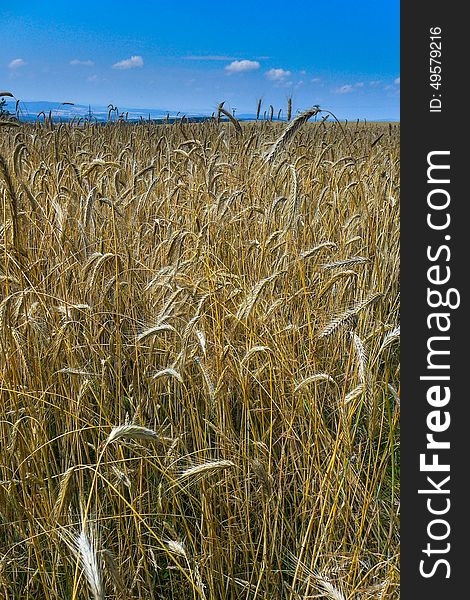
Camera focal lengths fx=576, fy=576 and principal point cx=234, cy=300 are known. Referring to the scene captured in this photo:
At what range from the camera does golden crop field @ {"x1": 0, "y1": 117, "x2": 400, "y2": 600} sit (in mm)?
1312

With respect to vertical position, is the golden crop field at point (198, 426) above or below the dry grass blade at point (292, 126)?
below

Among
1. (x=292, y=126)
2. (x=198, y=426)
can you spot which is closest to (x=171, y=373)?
(x=198, y=426)

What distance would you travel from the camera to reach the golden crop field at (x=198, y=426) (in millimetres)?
1312

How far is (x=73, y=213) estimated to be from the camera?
3297mm

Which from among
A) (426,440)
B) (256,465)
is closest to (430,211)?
(426,440)

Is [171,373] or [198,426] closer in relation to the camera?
[171,373]

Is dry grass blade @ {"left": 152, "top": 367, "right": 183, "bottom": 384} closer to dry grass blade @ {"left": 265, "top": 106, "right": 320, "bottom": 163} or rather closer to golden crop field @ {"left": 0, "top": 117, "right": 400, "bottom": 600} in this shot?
golden crop field @ {"left": 0, "top": 117, "right": 400, "bottom": 600}

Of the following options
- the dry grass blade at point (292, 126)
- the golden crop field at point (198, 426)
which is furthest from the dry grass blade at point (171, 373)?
the dry grass blade at point (292, 126)

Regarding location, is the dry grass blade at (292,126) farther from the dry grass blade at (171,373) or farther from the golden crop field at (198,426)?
the dry grass blade at (171,373)

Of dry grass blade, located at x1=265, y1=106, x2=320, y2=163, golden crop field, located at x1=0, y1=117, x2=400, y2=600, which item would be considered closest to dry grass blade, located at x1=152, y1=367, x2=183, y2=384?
golden crop field, located at x1=0, y1=117, x2=400, y2=600

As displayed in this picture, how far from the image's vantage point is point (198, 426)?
1.50m

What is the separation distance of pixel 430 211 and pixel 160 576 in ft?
3.86

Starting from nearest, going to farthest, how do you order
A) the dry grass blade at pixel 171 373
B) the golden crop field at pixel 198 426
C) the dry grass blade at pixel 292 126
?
1. the dry grass blade at pixel 171 373
2. the golden crop field at pixel 198 426
3. the dry grass blade at pixel 292 126

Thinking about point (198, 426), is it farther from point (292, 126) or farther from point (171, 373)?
point (292, 126)
